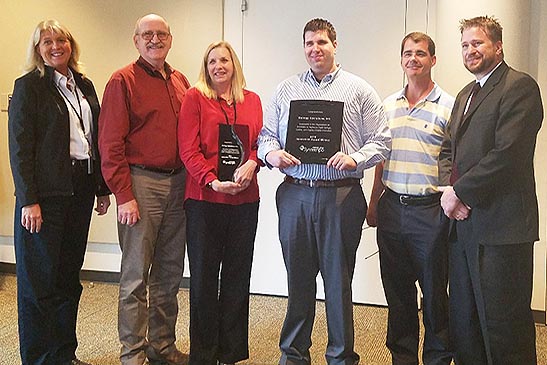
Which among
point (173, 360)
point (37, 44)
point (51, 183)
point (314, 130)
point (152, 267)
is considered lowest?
point (173, 360)

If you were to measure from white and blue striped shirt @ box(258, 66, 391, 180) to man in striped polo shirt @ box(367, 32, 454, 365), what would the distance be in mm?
135

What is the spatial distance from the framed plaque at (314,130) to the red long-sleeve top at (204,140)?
0.23m

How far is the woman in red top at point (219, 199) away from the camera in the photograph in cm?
267

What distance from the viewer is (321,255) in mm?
2738

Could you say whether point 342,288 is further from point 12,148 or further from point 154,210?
point 12,148

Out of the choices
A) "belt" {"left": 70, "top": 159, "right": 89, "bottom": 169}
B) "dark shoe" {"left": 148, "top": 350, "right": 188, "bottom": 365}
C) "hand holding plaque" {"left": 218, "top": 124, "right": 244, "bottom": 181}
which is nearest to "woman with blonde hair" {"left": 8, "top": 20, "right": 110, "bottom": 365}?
"belt" {"left": 70, "top": 159, "right": 89, "bottom": 169}

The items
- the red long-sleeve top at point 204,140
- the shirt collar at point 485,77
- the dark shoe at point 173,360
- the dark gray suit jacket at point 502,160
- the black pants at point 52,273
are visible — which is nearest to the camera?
the dark gray suit jacket at point 502,160

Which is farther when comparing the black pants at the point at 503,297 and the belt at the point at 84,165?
the belt at the point at 84,165

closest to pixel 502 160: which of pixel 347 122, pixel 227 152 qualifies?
pixel 347 122

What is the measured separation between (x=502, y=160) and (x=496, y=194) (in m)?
0.16

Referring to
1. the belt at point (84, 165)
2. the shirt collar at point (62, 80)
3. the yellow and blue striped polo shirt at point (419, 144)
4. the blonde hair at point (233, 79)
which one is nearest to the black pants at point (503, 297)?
the yellow and blue striped polo shirt at point (419, 144)

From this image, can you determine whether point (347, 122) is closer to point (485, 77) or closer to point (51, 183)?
point (485, 77)

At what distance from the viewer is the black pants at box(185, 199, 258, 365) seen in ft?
8.86

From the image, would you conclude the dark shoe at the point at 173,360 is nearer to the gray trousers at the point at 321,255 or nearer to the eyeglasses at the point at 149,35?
the gray trousers at the point at 321,255
